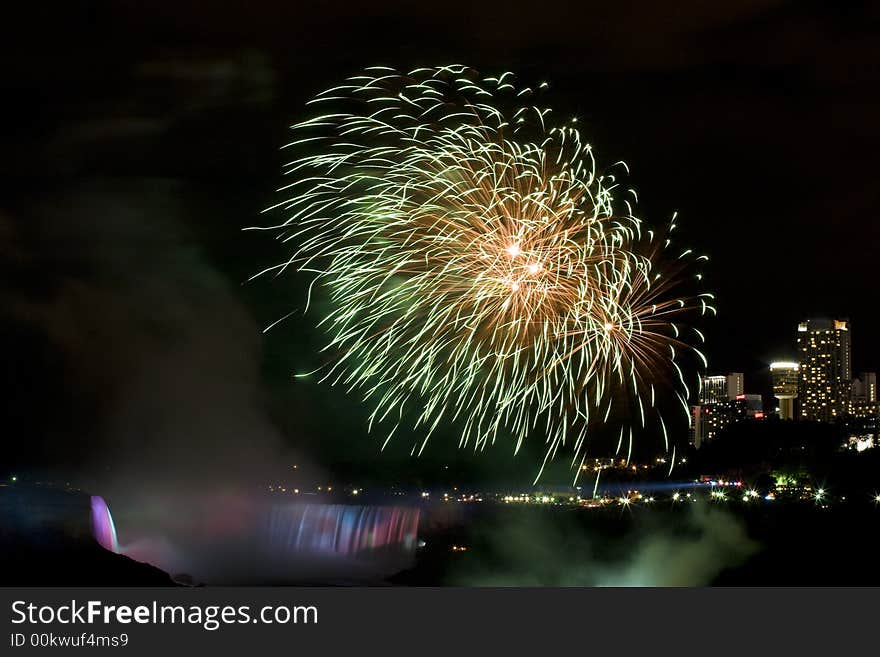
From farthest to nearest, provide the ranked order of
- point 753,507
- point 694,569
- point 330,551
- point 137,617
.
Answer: point 753,507, point 330,551, point 694,569, point 137,617

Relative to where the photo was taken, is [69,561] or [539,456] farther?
[539,456]

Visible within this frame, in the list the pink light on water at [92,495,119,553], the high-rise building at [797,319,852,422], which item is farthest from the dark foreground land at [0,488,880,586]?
the high-rise building at [797,319,852,422]

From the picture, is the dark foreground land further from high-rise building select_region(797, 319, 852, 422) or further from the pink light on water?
high-rise building select_region(797, 319, 852, 422)

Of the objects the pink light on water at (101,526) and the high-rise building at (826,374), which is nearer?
the pink light on water at (101,526)

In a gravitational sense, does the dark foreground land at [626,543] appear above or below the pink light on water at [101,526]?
below

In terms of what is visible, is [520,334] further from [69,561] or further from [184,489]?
[184,489]

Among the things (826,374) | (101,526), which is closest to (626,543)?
(101,526)

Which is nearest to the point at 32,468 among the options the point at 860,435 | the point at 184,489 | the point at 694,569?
the point at 184,489

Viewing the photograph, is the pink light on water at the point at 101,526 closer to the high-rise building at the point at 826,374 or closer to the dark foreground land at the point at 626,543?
the dark foreground land at the point at 626,543

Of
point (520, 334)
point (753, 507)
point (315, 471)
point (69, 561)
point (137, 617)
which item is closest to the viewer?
point (137, 617)

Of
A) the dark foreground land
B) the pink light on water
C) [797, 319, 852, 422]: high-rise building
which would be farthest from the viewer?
[797, 319, 852, 422]: high-rise building

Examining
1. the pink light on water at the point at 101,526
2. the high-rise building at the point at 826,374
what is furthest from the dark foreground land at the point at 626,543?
the high-rise building at the point at 826,374
